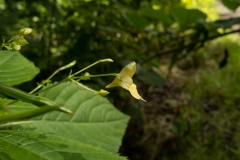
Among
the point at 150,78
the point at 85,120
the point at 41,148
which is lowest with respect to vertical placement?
the point at 150,78

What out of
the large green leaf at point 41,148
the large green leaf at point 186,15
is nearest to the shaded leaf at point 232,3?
the large green leaf at point 186,15

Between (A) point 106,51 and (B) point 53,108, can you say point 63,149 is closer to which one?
(B) point 53,108

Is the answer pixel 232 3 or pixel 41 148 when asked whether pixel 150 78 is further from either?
pixel 41 148

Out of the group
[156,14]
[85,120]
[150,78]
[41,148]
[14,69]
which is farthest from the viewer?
[150,78]

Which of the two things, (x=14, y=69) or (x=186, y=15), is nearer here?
(x=14, y=69)

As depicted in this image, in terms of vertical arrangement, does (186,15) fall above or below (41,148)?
below

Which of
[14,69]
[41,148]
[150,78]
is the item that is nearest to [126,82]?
[41,148]

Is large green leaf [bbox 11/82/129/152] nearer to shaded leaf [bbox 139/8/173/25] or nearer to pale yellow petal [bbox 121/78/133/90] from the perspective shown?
pale yellow petal [bbox 121/78/133/90]
